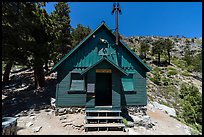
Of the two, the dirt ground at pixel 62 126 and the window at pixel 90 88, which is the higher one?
the window at pixel 90 88

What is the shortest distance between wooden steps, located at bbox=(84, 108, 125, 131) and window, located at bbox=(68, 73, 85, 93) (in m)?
1.87

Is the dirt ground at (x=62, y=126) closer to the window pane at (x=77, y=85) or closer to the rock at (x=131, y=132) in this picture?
the rock at (x=131, y=132)

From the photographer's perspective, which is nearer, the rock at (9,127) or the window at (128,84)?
the rock at (9,127)

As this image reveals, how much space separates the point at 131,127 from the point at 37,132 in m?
5.38

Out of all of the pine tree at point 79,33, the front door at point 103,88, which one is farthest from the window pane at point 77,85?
the pine tree at point 79,33

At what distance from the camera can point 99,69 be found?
32.9 feet

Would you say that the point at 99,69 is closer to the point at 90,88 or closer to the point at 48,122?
the point at 90,88

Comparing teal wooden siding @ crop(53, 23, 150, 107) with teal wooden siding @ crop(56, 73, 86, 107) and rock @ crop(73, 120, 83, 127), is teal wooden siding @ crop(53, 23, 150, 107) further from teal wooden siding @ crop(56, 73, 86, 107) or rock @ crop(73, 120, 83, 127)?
rock @ crop(73, 120, 83, 127)

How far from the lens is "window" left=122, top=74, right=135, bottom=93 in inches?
438

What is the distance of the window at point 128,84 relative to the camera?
438 inches

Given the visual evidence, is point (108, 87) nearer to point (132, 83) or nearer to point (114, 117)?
point (132, 83)

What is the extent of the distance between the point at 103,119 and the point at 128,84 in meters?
3.49

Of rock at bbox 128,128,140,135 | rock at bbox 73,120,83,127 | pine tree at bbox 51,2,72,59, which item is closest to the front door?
rock at bbox 73,120,83,127

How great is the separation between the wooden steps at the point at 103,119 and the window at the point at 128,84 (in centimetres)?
213
